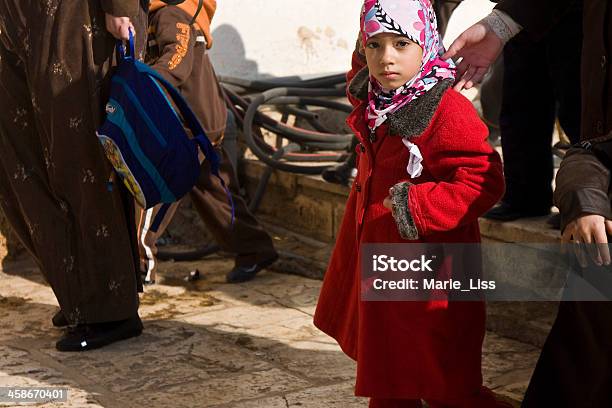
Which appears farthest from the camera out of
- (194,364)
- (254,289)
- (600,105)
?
(254,289)

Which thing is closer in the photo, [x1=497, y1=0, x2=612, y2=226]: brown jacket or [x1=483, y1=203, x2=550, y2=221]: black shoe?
[x1=497, y1=0, x2=612, y2=226]: brown jacket

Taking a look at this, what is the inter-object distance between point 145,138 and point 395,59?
54.8 inches

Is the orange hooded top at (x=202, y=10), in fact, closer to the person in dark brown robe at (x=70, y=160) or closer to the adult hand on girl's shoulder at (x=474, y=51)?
the person in dark brown robe at (x=70, y=160)

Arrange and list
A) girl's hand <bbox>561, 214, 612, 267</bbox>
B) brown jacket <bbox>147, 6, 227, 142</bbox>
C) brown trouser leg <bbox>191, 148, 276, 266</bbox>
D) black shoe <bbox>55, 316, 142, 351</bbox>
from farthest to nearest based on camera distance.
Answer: brown trouser leg <bbox>191, 148, 276, 266</bbox>
brown jacket <bbox>147, 6, 227, 142</bbox>
black shoe <bbox>55, 316, 142, 351</bbox>
girl's hand <bbox>561, 214, 612, 267</bbox>

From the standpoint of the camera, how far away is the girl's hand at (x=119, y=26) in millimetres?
4375

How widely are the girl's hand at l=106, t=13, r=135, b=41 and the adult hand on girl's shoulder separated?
1.36 metres

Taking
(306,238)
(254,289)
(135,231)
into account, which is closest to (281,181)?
(306,238)

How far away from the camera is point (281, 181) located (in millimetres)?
6574

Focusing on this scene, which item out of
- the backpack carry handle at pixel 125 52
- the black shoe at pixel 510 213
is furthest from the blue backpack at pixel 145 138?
the black shoe at pixel 510 213

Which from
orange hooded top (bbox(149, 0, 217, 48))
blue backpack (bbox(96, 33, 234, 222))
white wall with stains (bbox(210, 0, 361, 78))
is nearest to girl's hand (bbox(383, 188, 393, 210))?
blue backpack (bbox(96, 33, 234, 222))

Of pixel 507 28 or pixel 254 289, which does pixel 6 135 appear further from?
pixel 507 28

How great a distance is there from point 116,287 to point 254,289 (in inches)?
43.7

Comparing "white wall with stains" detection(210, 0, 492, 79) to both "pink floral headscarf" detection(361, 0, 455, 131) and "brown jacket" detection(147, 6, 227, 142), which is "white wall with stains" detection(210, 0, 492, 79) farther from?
"pink floral headscarf" detection(361, 0, 455, 131)

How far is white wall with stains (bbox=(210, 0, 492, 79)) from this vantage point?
698 centimetres
